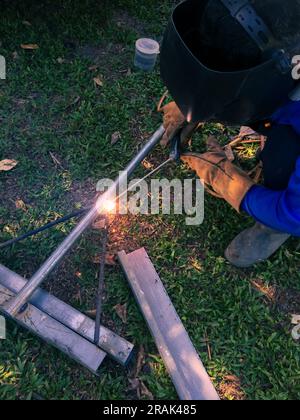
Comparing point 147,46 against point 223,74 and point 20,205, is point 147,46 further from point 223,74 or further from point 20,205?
point 223,74

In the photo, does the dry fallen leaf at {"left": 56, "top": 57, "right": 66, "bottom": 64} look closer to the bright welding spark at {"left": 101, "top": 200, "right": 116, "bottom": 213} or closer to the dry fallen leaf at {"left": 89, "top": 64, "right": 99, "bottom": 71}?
the dry fallen leaf at {"left": 89, "top": 64, "right": 99, "bottom": 71}

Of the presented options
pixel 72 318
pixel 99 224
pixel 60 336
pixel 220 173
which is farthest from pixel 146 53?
pixel 60 336

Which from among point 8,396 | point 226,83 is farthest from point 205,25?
point 8,396

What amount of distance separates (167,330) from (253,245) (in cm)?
82

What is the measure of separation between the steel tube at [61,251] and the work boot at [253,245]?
0.91m

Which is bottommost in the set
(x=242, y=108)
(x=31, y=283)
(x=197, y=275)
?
(x=197, y=275)

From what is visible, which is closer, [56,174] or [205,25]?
[205,25]

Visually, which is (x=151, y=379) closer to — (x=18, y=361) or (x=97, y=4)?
(x=18, y=361)

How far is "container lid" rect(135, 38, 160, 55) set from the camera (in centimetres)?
368

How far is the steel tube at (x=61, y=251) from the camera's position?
242cm

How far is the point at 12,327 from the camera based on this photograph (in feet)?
8.42

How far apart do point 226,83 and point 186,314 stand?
5.22 feet

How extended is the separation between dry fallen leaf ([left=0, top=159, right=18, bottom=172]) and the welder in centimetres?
160

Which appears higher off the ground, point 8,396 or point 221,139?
point 221,139
